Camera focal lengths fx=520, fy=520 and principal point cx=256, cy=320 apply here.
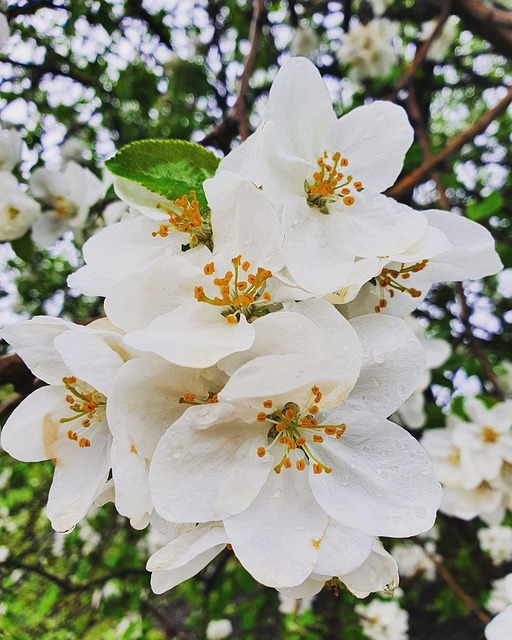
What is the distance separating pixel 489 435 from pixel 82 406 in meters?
1.23

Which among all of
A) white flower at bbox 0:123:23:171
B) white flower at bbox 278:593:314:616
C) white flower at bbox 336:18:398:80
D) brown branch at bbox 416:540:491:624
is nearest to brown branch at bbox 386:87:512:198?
white flower at bbox 0:123:23:171

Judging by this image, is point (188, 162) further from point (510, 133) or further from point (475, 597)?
point (510, 133)

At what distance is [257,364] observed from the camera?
1.58 feet

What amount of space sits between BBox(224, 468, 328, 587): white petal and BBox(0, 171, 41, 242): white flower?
1072 millimetres

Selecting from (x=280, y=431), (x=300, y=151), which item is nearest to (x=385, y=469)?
(x=280, y=431)

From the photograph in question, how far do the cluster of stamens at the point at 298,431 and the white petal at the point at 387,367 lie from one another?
4cm

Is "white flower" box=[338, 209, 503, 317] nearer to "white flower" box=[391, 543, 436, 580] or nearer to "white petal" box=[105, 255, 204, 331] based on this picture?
"white petal" box=[105, 255, 204, 331]

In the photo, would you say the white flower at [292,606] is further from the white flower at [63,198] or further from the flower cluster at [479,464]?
the white flower at [63,198]

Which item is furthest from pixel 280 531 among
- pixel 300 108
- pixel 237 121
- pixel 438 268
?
pixel 237 121

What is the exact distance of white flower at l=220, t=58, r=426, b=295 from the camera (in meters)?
0.62

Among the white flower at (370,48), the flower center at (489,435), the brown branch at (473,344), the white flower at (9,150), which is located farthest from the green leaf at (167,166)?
the white flower at (370,48)

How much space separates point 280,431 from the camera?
22.9 inches

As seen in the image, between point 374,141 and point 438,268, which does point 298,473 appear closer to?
point 438,268

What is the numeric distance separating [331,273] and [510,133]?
4.02 meters
